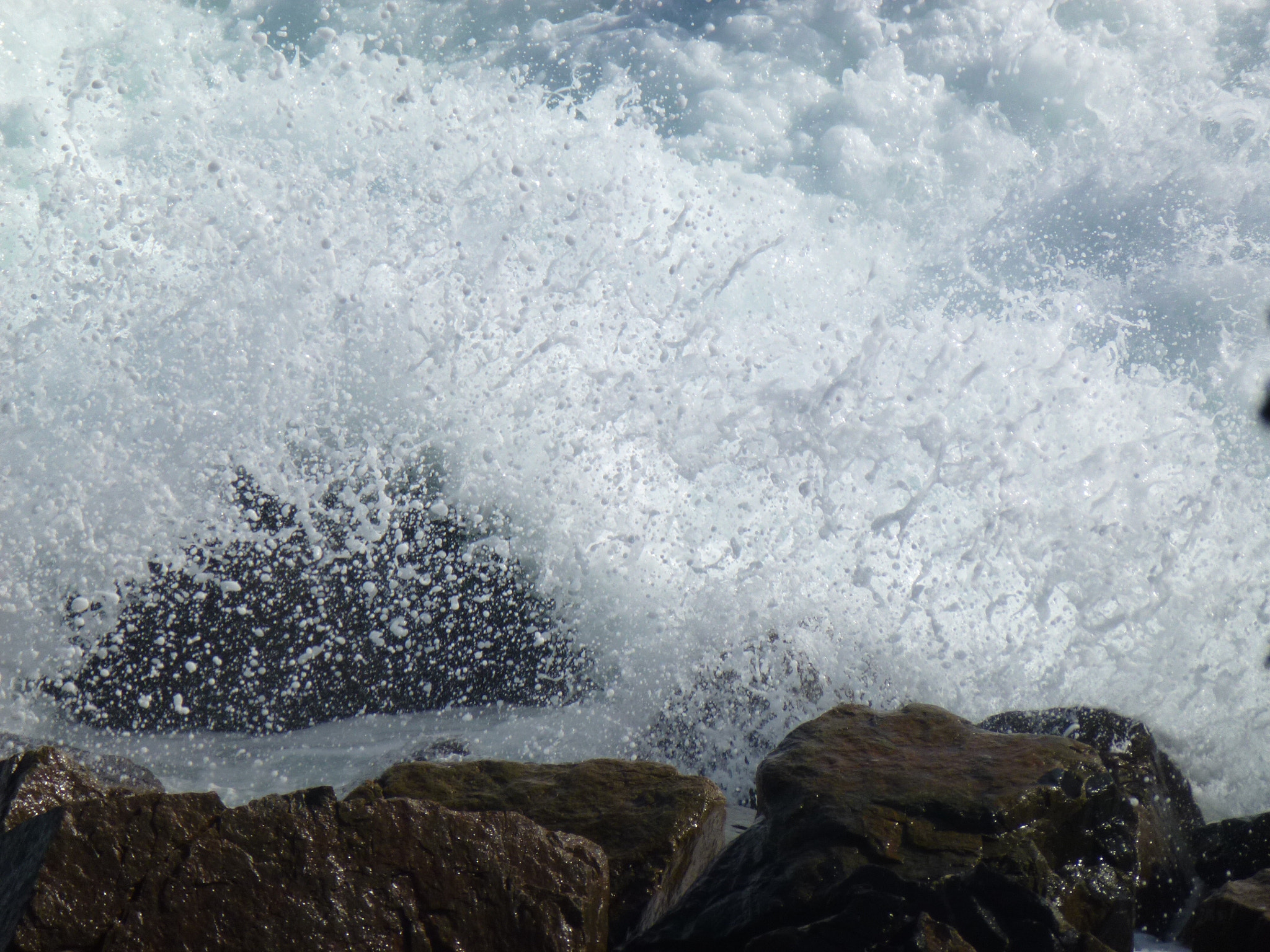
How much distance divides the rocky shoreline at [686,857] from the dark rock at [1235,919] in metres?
0.01

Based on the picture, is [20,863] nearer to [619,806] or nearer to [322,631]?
[619,806]

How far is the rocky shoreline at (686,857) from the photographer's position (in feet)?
5.53

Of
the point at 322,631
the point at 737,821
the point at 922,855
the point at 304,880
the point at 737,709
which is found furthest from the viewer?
the point at 322,631

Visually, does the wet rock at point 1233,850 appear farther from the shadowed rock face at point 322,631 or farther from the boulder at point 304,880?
the shadowed rock face at point 322,631

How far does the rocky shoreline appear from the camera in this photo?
1.69 meters

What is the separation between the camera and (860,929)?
182 cm

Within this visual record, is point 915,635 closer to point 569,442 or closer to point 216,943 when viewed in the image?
point 569,442

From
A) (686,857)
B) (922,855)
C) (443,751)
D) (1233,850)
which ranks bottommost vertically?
(443,751)

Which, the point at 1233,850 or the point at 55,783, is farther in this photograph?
the point at 1233,850

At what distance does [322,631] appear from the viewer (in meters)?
4.81

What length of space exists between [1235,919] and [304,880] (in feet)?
8.34

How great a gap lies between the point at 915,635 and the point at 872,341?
230 cm

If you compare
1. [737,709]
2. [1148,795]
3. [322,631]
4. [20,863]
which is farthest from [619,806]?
[322,631]

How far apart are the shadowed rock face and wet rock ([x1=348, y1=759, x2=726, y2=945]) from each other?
1916 mm
